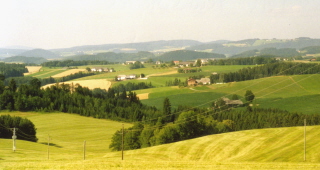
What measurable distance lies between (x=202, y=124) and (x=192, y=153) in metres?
28.5

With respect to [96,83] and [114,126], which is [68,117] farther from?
[96,83]

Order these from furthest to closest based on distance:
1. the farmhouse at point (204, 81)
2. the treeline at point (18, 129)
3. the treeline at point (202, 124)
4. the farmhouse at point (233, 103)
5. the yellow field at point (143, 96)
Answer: the farmhouse at point (204, 81) → the yellow field at point (143, 96) → the farmhouse at point (233, 103) → the treeline at point (18, 129) → the treeline at point (202, 124)

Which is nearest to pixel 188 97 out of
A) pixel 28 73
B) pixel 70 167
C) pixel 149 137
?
pixel 149 137

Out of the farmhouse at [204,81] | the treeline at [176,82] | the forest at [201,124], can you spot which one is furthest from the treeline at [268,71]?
the forest at [201,124]

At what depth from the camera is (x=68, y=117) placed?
310 feet

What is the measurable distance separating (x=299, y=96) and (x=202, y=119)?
103 feet

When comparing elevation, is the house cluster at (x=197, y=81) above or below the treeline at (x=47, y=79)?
above

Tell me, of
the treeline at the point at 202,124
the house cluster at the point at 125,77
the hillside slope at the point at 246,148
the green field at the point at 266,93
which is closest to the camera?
the hillside slope at the point at 246,148

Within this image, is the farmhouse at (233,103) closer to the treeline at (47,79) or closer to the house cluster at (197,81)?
the house cluster at (197,81)

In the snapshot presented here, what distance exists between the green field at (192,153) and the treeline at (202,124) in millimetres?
6015

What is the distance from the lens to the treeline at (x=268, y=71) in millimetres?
Answer: 117069

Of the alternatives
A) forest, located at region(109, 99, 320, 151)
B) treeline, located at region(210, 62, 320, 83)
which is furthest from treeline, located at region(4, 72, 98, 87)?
forest, located at region(109, 99, 320, 151)

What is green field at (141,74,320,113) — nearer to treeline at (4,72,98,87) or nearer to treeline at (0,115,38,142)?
treeline at (0,115,38,142)

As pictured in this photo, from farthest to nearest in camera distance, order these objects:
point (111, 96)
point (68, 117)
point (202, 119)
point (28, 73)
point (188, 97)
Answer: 1. point (28, 73)
2. point (111, 96)
3. point (188, 97)
4. point (68, 117)
5. point (202, 119)
